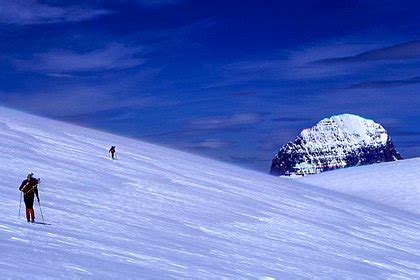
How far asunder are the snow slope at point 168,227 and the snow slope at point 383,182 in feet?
48.5

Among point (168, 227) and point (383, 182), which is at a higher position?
point (383, 182)

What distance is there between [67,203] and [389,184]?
4108cm

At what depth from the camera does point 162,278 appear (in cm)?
1128

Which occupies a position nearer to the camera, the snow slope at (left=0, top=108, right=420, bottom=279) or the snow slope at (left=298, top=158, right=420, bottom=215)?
the snow slope at (left=0, top=108, right=420, bottom=279)

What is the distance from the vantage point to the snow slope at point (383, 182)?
4903 cm

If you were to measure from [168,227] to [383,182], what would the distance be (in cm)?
4084

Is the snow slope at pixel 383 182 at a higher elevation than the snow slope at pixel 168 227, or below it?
higher

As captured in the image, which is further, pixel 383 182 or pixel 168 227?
pixel 383 182

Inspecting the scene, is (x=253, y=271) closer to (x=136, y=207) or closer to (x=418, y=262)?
(x=136, y=207)

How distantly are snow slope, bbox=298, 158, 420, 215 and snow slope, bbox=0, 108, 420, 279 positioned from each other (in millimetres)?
14798

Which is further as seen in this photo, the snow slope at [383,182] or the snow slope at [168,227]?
the snow slope at [383,182]

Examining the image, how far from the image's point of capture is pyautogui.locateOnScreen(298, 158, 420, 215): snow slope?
161 ft

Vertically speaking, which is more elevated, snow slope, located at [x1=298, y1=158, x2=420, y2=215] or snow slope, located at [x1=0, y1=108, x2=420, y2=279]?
snow slope, located at [x1=298, y1=158, x2=420, y2=215]

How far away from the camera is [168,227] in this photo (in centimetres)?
1750
